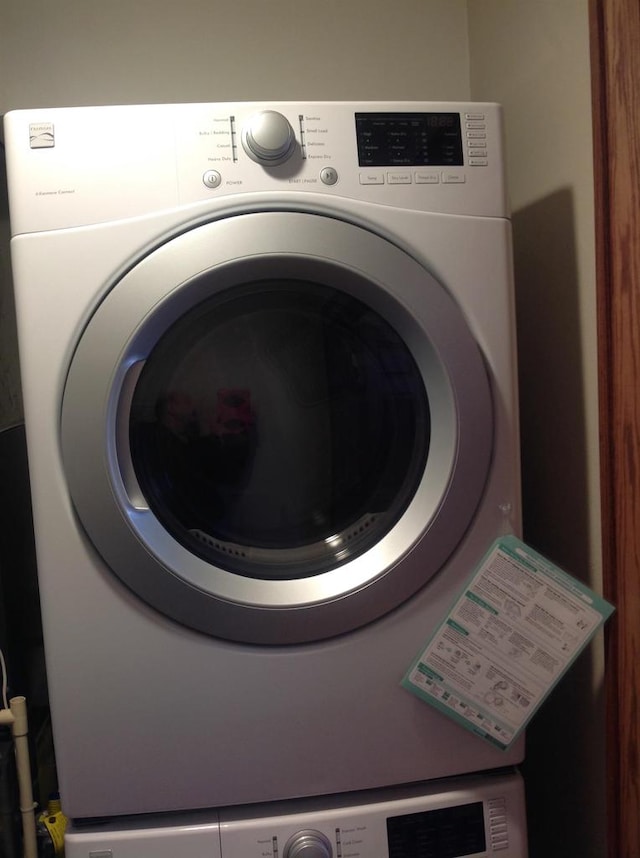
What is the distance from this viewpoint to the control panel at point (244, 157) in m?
0.72

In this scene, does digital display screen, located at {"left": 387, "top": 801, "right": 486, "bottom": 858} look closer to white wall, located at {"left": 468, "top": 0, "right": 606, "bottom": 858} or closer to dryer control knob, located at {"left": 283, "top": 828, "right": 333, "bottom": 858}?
dryer control knob, located at {"left": 283, "top": 828, "right": 333, "bottom": 858}

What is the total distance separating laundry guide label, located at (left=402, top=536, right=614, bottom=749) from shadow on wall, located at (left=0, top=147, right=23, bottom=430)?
879mm

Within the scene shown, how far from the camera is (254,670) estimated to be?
0.76 m

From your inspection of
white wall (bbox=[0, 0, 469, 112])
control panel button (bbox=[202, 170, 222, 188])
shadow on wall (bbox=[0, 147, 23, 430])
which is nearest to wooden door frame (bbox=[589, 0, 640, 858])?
control panel button (bbox=[202, 170, 222, 188])

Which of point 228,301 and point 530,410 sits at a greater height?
point 228,301

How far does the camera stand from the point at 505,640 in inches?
30.3

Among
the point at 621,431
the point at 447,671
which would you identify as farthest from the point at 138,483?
the point at 621,431

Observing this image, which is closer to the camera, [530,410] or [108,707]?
[108,707]

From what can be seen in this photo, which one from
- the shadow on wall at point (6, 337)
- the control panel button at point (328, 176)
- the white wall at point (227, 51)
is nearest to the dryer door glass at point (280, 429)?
the control panel button at point (328, 176)

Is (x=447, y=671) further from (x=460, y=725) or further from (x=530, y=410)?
(x=530, y=410)

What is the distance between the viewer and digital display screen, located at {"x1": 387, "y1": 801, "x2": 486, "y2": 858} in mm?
777

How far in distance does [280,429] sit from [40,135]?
42 centimetres

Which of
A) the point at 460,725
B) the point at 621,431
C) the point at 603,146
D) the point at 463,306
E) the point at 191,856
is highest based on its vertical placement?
the point at 603,146

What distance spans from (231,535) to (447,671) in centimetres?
31
